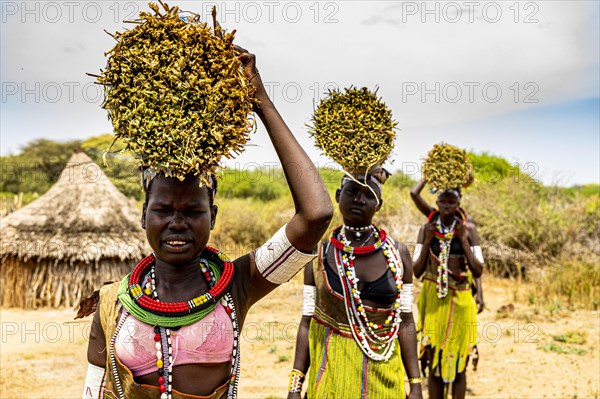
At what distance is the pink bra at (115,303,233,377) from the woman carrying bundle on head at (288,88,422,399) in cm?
148

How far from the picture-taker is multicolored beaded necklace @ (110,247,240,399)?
5.96 ft

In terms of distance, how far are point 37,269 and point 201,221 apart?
10.0 m

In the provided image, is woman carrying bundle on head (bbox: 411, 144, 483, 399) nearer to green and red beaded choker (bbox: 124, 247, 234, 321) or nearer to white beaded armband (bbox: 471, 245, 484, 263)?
white beaded armband (bbox: 471, 245, 484, 263)

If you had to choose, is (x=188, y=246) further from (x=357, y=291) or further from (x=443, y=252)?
(x=443, y=252)

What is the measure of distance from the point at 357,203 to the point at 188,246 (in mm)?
1777

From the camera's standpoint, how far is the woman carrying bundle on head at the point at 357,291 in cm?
320

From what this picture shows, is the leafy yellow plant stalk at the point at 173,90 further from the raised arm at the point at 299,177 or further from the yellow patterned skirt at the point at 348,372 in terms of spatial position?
the yellow patterned skirt at the point at 348,372

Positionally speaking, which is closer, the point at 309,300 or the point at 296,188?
the point at 296,188

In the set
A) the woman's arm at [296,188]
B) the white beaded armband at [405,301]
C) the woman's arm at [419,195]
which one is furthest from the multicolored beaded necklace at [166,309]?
the woman's arm at [419,195]

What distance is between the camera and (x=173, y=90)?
1.59 meters

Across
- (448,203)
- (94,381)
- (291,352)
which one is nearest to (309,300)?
(94,381)

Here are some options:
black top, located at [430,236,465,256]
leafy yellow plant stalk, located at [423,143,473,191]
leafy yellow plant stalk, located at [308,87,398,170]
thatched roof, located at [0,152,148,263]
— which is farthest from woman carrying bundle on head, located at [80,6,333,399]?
thatched roof, located at [0,152,148,263]

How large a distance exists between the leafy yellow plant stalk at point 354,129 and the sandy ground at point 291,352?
3593 millimetres

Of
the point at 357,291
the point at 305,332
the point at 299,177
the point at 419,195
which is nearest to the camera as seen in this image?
the point at 299,177
